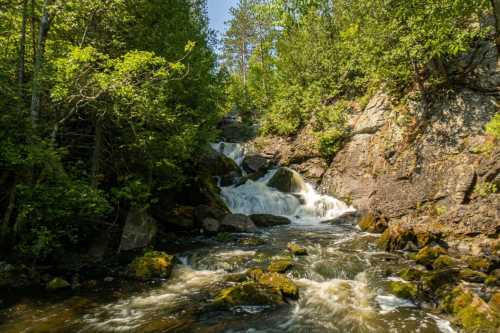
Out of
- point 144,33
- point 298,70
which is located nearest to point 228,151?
point 298,70

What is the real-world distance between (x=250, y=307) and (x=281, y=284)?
109 centimetres

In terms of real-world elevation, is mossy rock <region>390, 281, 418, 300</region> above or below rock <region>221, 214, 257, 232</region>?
below

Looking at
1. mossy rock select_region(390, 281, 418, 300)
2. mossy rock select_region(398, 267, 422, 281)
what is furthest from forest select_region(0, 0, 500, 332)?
mossy rock select_region(398, 267, 422, 281)

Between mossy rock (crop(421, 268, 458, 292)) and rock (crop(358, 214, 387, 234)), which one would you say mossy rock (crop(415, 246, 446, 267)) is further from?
rock (crop(358, 214, 387, 234))

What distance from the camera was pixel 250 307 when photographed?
762 centimetres

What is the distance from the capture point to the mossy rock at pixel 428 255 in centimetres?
986

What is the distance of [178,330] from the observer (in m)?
6.71

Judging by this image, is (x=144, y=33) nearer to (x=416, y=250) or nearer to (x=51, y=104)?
(x=51, y=104)

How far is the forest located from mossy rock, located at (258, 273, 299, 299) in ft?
0.17

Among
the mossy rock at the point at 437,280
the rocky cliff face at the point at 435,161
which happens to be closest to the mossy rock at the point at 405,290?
the mossy rock at the point at 437,280

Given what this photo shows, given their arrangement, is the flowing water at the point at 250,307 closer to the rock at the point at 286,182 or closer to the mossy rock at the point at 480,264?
the mossy rock at the point at 480,264

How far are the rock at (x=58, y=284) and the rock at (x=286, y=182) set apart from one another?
44.2 feet

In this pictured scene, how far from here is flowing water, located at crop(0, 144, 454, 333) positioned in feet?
22.5

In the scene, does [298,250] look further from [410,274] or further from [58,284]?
[58,284]
